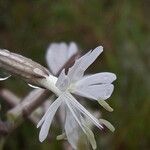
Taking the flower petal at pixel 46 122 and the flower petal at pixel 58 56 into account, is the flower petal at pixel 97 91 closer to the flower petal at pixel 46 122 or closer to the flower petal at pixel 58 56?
the flower petal at pixel 46 122

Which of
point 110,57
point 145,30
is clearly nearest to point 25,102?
point 110,57

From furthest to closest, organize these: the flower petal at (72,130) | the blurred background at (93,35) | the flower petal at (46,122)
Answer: the blurred background at (93,35) → the flower petal at (72,130) → the flower petal at (46,122)

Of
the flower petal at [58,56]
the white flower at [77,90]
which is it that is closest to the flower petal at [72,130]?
the white flower at [77,90]

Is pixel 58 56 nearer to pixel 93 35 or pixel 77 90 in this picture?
pixel 77 90

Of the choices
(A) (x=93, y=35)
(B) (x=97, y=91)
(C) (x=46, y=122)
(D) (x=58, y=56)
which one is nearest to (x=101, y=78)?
(B) (x=97, y=91)

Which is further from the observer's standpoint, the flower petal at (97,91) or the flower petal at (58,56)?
the flower petal at (58,56)

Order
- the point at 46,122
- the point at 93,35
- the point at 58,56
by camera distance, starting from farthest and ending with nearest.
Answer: the point at 93,35
the point at 58,56
the point at 46,122

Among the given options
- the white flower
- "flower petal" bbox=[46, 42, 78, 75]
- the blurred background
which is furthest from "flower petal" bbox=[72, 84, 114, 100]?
the blurred background
